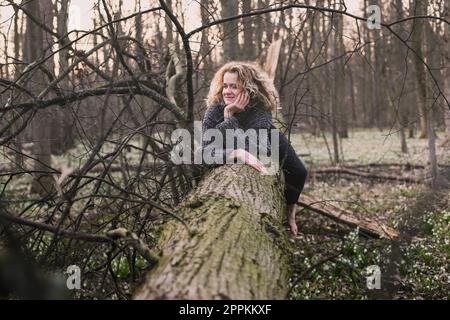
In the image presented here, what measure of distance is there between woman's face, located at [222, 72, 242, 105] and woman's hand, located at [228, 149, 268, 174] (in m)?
0.69

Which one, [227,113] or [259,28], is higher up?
[259,28]

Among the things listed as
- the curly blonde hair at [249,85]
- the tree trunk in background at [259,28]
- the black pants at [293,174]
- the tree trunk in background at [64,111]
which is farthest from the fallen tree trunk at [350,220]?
the tree trunk in background at [64,111]

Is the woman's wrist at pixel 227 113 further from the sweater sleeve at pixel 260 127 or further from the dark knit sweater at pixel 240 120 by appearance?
the sweater sleeve at pixel 260 127

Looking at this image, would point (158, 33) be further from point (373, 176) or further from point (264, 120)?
point (373, 176)

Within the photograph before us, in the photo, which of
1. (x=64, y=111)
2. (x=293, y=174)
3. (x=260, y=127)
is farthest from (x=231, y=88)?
(x=64, y=111)

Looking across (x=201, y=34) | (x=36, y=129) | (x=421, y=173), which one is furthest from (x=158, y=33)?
(x=421, y=173)

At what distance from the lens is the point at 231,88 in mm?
4570

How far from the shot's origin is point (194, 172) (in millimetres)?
4410

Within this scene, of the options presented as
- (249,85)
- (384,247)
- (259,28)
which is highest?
(259,28)

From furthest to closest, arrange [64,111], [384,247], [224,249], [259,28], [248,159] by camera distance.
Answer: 1. [259,28]
2. [64,111]
3. [384,247]
4. [248,159]
5. [224,249]

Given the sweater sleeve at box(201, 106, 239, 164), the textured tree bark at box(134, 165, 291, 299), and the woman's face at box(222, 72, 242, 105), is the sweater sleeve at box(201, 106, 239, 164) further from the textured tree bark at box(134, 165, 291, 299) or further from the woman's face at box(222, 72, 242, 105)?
the textured tree bark at box(134, 165, 291, 299)

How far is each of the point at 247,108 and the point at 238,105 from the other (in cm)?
21

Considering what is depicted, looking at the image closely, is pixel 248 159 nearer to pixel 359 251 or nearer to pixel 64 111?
pixel 359 251

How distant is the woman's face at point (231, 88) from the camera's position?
456 cm
